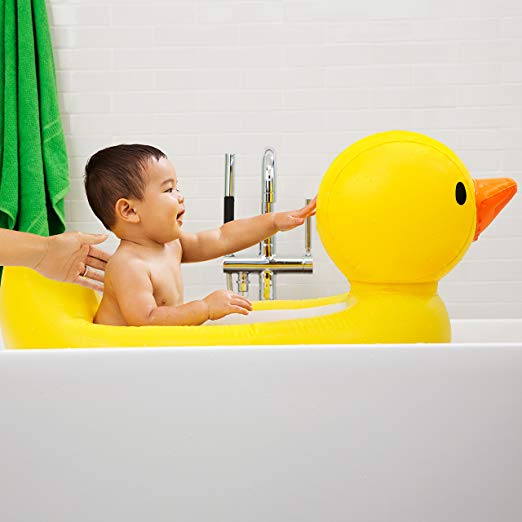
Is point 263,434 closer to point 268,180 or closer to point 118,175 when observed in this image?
point 118,175

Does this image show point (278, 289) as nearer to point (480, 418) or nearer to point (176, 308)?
point (176, 308)

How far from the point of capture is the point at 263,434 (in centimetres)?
109

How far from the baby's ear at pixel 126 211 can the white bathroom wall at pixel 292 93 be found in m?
0.99

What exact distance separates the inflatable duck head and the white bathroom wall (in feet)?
3.95

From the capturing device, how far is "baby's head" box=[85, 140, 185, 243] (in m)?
1.41

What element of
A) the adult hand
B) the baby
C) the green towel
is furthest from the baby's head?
the green towel

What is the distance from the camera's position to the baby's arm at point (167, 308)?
4.33 feet

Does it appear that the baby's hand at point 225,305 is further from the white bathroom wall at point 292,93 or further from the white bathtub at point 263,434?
the white bathroom wall at point 292,93

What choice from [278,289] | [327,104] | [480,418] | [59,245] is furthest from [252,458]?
[327,104]

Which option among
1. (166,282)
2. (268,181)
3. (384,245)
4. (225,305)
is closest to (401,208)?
(384,245)

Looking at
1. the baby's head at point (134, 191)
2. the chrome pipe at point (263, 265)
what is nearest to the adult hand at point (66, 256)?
the baby's head at point (134, 191)

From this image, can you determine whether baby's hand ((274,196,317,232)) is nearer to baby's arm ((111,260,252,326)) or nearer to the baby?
the baby

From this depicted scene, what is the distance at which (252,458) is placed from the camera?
1088mm

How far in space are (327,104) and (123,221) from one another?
114 cm
